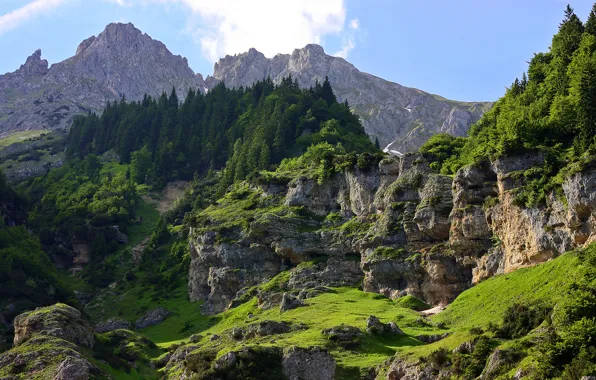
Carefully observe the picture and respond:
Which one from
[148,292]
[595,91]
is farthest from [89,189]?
[595,91]

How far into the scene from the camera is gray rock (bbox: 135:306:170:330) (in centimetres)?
12425

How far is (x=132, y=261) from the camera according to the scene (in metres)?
164

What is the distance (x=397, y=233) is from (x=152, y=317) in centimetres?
5114

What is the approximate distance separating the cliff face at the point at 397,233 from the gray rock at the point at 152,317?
8.23m

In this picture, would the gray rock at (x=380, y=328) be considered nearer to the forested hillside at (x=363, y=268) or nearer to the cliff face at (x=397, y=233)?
the forested hillside at (x=363, y=268)

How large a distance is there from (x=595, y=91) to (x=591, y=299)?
4681 cm

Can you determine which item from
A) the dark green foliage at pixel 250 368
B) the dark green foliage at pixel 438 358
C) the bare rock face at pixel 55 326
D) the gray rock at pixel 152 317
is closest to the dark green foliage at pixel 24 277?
the gray rock at pixel 152 317

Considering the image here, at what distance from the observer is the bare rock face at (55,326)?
8694 cm

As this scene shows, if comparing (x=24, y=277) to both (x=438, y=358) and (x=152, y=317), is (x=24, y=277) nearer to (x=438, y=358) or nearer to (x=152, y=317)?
(x=152, y=317)

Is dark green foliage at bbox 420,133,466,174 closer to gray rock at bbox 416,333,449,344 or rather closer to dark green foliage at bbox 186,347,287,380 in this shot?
gray rock at bbox 416,333,449,344

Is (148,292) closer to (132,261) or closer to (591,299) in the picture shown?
(132,261)

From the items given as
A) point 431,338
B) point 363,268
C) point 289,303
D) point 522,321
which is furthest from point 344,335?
point 363,268

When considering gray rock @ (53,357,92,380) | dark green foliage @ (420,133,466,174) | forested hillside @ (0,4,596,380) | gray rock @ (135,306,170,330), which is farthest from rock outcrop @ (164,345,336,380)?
gray rock @ (135,306,170,330)

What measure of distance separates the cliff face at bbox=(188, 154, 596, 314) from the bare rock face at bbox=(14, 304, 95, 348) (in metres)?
28.5
